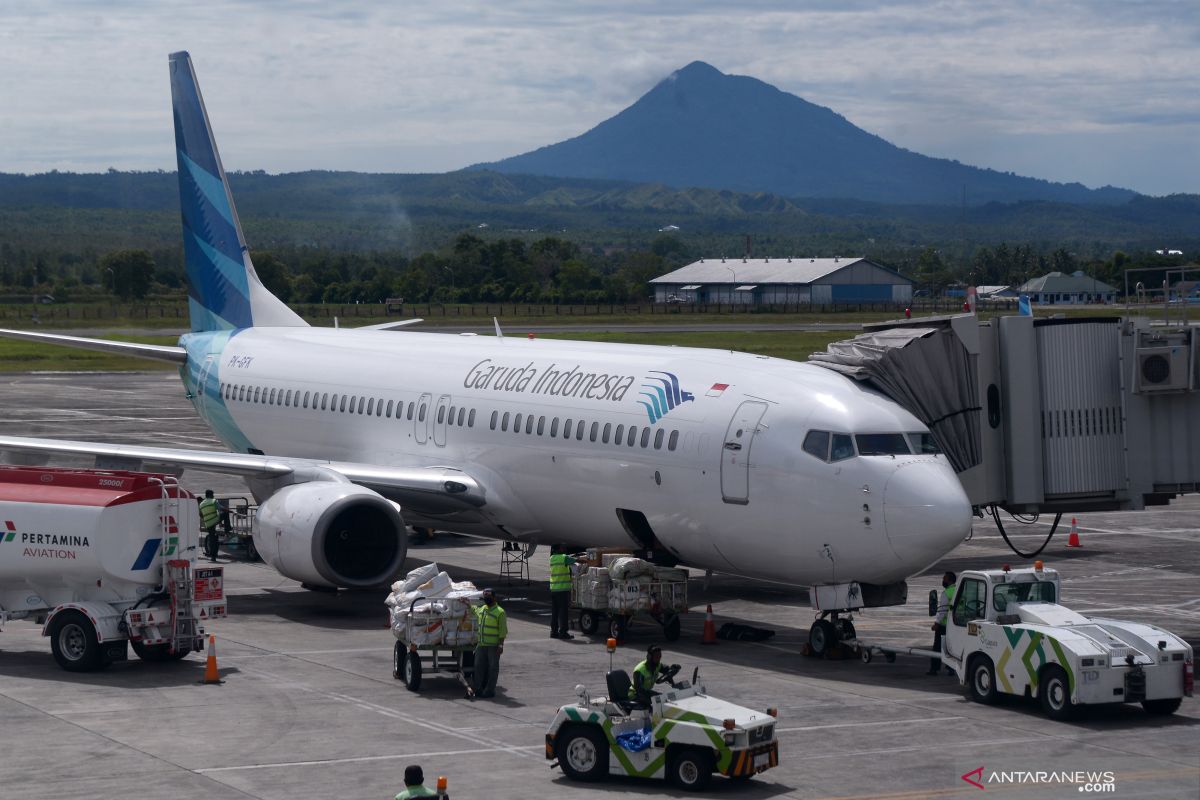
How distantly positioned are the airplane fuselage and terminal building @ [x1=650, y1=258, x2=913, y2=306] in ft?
434

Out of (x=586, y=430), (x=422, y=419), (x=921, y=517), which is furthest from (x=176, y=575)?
(x=921, y=517)

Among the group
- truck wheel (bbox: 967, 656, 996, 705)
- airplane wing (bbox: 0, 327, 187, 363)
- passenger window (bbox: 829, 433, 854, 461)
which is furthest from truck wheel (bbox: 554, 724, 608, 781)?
airplane wing (bbox: 0, 327, 187, 363)

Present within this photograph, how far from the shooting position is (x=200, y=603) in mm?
24125

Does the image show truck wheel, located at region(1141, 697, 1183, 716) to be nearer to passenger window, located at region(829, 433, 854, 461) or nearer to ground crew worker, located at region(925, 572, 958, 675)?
ground crew worker, located at region(925, 572, 958, 675)

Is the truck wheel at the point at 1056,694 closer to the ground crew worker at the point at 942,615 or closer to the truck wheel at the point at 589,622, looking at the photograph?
the ground crew worker at the point at 942,615

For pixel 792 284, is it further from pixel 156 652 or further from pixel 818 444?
pixel 156 652

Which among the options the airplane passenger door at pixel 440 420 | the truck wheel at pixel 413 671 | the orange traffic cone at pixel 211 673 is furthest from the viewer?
the airplane passenger door at pixel 440 420

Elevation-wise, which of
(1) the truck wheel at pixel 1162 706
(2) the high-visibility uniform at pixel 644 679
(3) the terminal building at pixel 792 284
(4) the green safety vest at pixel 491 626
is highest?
(3) the terminal building at pixel 792 284

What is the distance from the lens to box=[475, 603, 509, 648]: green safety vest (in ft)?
71.8

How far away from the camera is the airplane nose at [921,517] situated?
2291 centimetres

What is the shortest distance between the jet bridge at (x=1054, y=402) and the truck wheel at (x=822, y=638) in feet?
10.2

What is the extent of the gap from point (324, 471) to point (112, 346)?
40.0 ft

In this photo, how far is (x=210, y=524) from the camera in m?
36.4

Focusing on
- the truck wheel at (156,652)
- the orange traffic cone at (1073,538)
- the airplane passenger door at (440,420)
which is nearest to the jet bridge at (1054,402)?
the airplane passenger door at (440,420)
